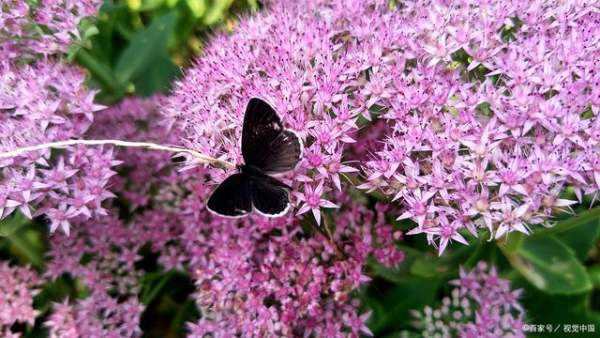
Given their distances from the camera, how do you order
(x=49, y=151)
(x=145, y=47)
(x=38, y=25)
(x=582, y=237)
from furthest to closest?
(x=145, y=47) < (x=582, y=237) < (x=38, y=25) < (x=49, y=151)

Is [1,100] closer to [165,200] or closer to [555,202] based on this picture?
[165,200]

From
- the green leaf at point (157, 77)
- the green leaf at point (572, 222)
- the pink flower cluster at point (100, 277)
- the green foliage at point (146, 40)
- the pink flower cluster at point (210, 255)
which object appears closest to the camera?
the green leaf at point (572, 222)

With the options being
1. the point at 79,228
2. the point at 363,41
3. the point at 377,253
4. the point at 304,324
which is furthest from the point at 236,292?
the point at 363,41

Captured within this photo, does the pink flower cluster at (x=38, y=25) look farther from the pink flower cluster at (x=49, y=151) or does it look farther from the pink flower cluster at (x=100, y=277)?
the pink flower cluster at (x=100, y=277)

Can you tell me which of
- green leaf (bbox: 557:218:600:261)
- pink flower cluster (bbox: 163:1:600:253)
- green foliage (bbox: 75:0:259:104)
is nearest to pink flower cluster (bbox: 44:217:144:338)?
pink flower cluster (bbox: 163:1:600:253)

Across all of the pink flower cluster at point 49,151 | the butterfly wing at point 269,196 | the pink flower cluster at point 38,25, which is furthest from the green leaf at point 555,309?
the pink flower cluster at point 38,25

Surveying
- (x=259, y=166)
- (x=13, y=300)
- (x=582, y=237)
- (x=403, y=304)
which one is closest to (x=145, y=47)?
(x=13, y=300)

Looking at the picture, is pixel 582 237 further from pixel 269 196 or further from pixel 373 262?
pixel 269 196

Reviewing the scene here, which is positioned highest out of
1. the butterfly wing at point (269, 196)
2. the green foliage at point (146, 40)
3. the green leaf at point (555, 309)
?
the green foliage at point (146, 40)
